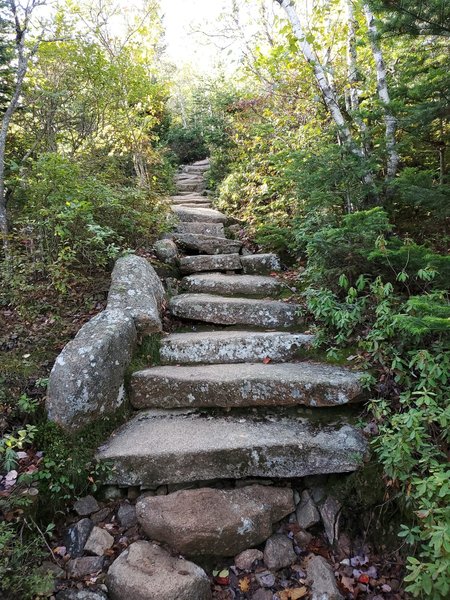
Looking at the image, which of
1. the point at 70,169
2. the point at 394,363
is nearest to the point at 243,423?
the point at 394,363

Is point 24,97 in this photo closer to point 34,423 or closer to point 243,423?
point 34,423

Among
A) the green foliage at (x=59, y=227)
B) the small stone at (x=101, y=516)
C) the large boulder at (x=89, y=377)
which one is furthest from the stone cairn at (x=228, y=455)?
the green foliage at (x=59, y=227)

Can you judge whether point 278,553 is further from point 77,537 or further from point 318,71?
point 318,71

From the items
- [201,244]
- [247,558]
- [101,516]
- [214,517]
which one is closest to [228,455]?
[214,517]

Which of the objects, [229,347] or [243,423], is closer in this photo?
[243,423]

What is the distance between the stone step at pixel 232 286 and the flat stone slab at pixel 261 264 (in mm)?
510

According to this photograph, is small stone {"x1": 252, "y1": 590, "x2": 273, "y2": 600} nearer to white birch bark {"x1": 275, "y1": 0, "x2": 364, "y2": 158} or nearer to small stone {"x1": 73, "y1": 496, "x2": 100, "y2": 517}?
small stone {"x1": 73, "y1": 496, "x2": 100, "y2": 517}

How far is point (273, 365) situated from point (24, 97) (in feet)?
Result: 21.7

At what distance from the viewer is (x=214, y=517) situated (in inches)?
97.8

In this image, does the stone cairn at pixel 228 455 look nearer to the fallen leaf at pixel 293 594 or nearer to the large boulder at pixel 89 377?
the fallen leaf at pixel 293 594

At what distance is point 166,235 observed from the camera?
6207 millimetres

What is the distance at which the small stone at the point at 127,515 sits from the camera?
2.64 metres

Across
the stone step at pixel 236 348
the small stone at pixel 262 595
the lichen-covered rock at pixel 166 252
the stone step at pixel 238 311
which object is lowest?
the small stone at pixel 262 595

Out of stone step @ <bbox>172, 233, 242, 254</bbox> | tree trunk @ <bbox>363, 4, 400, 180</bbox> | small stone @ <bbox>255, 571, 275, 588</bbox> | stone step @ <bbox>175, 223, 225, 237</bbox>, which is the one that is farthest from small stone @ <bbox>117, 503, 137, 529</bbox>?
stone step @ <bbox>175, 223, 225, 237</bbox>
